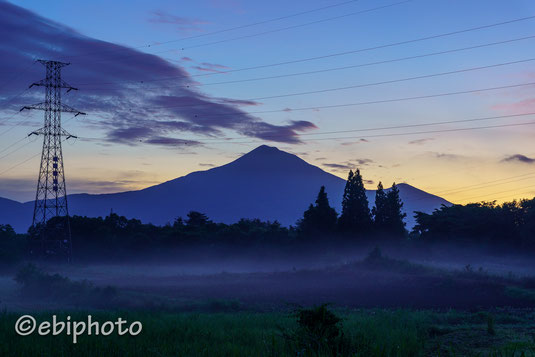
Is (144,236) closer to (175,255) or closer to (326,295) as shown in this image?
(175,255)

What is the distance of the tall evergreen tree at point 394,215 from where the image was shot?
8075 centimetres

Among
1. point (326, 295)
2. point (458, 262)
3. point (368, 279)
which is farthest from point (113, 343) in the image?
point (458, 262)

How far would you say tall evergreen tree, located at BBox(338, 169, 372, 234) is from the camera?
8019cm

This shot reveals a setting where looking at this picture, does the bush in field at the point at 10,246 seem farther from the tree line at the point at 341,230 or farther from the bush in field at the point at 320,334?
the bush in field at the point at 320,334

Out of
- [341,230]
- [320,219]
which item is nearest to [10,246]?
[320,219]

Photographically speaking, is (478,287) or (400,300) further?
(478,287)

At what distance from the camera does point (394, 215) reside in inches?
3194

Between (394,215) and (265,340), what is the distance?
229ft

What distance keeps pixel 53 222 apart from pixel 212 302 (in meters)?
58.8

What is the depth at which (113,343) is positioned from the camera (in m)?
14.3

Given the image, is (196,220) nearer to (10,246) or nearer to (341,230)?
(341,230)

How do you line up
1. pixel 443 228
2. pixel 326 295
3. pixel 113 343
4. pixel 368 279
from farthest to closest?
pixel 443 228 < pixel 368 279 < pixel 326 295 < pixel 113 343

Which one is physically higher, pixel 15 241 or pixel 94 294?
pixel 15 241

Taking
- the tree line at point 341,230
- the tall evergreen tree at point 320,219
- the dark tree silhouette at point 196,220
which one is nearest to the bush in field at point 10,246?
the tree line at point 341,230
